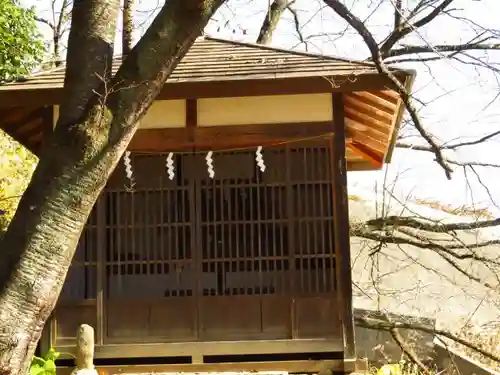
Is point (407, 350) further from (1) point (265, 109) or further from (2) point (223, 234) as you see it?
(1) point (265, 109)

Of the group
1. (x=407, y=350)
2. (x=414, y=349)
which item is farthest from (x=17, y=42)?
(x=414, y=349)

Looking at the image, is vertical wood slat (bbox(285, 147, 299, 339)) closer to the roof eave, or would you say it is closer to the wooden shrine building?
the wooden shrine building

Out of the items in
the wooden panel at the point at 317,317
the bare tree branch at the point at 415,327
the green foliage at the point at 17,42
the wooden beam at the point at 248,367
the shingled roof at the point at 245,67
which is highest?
the green foliage at the point at 17,42

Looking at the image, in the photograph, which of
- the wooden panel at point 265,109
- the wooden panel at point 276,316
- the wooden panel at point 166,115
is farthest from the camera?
the wooden panel at point 166,115

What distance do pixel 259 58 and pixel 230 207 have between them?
1906mm

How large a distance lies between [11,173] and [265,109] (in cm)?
710

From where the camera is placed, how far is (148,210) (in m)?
7.24

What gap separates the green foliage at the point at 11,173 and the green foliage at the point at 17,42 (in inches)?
61.3

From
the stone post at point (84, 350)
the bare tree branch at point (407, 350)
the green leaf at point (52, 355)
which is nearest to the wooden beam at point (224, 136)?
the stone post at point (84, 350)

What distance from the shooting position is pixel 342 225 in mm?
7012

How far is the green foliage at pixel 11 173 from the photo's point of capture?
1240cm

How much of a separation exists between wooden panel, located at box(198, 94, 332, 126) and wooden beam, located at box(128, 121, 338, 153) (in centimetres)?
8

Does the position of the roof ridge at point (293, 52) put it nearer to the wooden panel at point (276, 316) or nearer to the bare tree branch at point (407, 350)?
the wooden panel at point (276, 316)

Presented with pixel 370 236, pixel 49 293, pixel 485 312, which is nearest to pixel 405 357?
pixel 370 236
